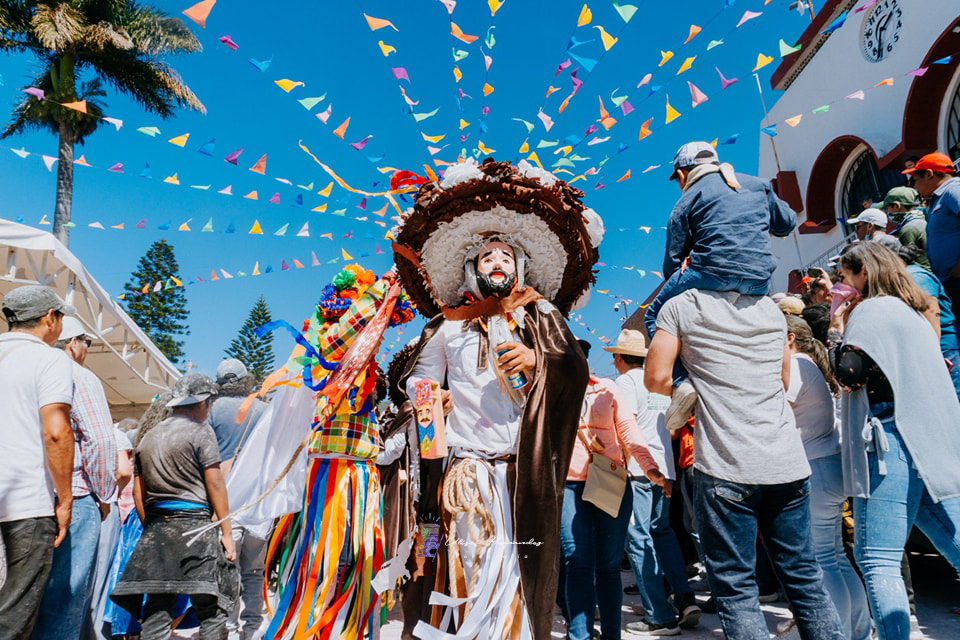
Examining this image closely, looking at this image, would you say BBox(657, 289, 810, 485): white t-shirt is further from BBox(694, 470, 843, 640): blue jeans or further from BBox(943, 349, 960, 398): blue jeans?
BBox(943, 349, 960, 398): blue jeans

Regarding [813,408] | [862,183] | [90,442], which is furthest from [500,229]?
[862,183]

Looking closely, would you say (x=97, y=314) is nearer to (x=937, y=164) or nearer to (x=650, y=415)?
(x=650, y=415)

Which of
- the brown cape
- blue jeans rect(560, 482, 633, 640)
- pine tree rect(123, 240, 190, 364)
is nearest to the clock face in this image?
blue jeans rect(560, 482, 633, 640)

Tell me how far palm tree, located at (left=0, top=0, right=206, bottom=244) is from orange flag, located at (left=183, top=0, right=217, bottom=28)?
13643 mm

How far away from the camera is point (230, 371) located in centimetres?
480

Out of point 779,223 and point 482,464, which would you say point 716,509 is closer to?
point 482,464

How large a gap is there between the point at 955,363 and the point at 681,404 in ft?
6.30

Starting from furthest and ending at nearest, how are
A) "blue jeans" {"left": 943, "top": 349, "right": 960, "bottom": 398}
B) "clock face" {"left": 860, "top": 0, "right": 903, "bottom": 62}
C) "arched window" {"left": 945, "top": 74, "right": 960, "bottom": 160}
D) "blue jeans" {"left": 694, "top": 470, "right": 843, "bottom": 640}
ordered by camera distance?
"clock face" {"left": 860, "top": 0, "right": 903, "bottom": 62}
"arched window" {"left": 945, "top": 74, "right": 960, "bottom": 160}
"blue jeans" {"left": 943, "top": 349, "right": 960, "bottom": 398}
"blue jeans" {"left": 694, "top": 470, "right": 843, "bottom": 640}

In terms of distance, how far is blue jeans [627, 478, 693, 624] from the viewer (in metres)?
3.89

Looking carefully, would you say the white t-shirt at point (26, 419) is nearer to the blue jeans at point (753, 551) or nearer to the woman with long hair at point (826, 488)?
the blue jeans at point (753, 551)

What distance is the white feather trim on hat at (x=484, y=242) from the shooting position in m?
3.21

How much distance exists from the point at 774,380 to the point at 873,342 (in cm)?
54

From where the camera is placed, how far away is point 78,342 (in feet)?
12.7

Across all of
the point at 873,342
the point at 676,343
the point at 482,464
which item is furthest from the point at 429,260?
the point at 873,342
